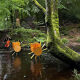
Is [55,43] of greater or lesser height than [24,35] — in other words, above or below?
above

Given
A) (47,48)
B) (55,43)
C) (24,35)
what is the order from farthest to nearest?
1. (24,35)
2. (47,48)
3. (55,43)

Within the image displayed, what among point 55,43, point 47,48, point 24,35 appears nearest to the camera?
point 55,43

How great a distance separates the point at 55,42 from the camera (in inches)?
263

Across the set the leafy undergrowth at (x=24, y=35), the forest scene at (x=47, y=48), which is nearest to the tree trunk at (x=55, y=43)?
the forest scene at (x=47, y=48)


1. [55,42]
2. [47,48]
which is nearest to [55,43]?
[55,42]

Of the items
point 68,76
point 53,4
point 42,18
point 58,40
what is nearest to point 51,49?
point 58,40

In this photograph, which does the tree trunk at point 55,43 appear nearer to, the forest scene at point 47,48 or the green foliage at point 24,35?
the forest scene at point 47,48

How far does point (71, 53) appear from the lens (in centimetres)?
666

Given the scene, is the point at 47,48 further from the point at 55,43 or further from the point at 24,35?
the point at 24,35

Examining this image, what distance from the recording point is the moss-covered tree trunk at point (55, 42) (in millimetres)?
6562

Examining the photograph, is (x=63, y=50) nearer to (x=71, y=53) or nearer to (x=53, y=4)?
(x=71, y=53)

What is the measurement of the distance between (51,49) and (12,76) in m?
2.06

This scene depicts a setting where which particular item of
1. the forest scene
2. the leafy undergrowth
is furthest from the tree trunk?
the leafy undergrowth

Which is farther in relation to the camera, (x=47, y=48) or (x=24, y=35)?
(x=24, y=35)
